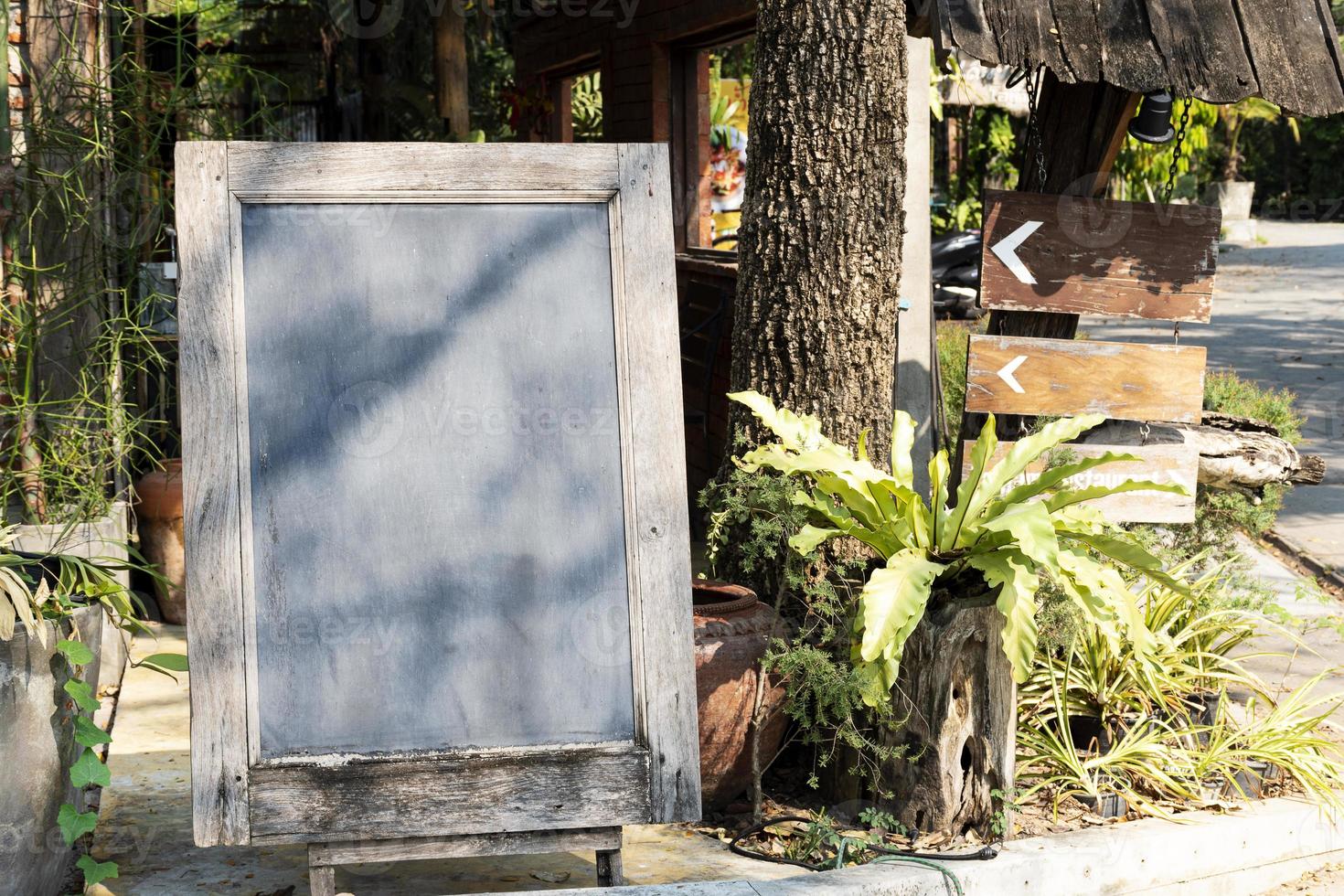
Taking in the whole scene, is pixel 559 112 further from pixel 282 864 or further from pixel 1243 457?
pixel 282 864

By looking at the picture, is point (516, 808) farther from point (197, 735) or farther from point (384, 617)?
point (197, 735)

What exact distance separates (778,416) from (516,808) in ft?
4.57

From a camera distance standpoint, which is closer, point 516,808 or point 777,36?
point 516,808

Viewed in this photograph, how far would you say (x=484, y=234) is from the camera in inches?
122

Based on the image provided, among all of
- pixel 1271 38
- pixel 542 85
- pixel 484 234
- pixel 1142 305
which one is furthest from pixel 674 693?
pixel 542 85

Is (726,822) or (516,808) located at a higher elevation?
(516,808)

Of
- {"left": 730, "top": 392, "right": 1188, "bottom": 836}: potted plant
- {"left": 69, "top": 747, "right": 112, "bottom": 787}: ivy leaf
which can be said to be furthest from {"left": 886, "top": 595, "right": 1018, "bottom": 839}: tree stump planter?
{"left": 69, "top": 747, "right": 112, "bottom": 787}: ivy leaf

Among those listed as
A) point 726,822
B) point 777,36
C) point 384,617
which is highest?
point 777,36

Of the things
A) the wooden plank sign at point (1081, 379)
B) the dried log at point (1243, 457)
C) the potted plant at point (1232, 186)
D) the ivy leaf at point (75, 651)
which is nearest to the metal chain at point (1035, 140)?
the wooden plank sign at point (1081, 379)

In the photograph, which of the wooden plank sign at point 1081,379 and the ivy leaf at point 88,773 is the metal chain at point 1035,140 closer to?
the wooden plank sign at point 1081,379

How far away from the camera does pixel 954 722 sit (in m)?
3.62

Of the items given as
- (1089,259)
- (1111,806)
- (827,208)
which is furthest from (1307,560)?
(827,208)

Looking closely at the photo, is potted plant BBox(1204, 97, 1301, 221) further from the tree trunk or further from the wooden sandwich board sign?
the wooden sandwich board sign

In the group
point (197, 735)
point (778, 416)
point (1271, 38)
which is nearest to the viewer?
point (197, 735)
